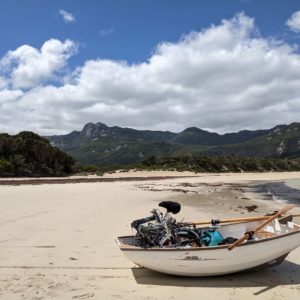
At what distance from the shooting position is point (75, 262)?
9188mm

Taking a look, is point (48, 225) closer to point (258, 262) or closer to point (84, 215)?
point (84, 215)

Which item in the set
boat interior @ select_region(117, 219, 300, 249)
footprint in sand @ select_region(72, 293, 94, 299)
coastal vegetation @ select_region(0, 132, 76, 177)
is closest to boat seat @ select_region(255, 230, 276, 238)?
boat interior @ select_region(117, 219, 300, 249)

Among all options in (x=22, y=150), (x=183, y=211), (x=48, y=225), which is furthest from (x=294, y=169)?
(x=48, y=225)

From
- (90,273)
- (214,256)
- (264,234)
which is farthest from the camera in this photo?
(264,234)

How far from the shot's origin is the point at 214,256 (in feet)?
25.7

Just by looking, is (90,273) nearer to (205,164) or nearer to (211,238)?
(211,238)

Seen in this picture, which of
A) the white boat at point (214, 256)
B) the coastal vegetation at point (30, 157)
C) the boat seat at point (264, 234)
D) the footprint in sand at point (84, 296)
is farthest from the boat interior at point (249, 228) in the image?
the coastal vegetation at point (30, 157)

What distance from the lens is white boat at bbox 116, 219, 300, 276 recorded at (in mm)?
7820

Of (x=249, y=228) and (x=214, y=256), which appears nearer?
(x=214, y=256)

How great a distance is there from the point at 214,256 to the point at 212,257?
0.13ft

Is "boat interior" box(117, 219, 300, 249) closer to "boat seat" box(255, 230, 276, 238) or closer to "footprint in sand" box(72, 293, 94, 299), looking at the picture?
"boat seat" box(255, 230, 276, 238)

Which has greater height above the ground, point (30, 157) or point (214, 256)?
point (30, 157)

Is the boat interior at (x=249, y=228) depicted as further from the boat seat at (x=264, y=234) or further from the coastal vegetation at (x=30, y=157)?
the coastal vegetation at (x=30, y=157)

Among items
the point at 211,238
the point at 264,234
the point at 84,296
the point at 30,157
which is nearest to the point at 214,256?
the point at 211,238
